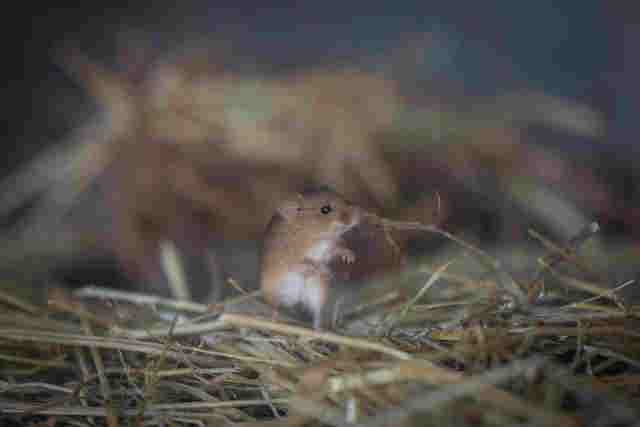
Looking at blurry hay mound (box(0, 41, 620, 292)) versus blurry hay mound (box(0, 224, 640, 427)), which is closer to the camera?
blurry hay mound (box(0, 224, 640, 427))

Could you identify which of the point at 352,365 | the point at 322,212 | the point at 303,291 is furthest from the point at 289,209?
the point at 352,365

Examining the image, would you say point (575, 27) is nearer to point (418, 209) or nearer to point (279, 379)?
point (418, 209)

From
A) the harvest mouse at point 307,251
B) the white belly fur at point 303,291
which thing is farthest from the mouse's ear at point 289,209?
the white belly fur at point 303,291

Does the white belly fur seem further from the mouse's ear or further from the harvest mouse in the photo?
the mouse's ear

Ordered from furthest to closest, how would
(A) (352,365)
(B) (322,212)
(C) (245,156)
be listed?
(C) (245,156) → (B) (322,212) → (A) (352,365)

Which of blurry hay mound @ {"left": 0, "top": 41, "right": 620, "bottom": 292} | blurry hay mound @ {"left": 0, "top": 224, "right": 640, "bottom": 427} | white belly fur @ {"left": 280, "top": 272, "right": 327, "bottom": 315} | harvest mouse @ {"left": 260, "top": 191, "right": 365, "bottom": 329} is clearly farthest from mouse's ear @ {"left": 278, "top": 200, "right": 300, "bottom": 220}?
blurry hay mound @ {"left": 0, "top": 41, "right": 620, "bottom": 292}

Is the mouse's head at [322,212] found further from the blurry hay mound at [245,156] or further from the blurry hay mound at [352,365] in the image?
the blurry hay mound at [245,156]

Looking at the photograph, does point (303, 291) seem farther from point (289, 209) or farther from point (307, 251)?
point (289, 209)
